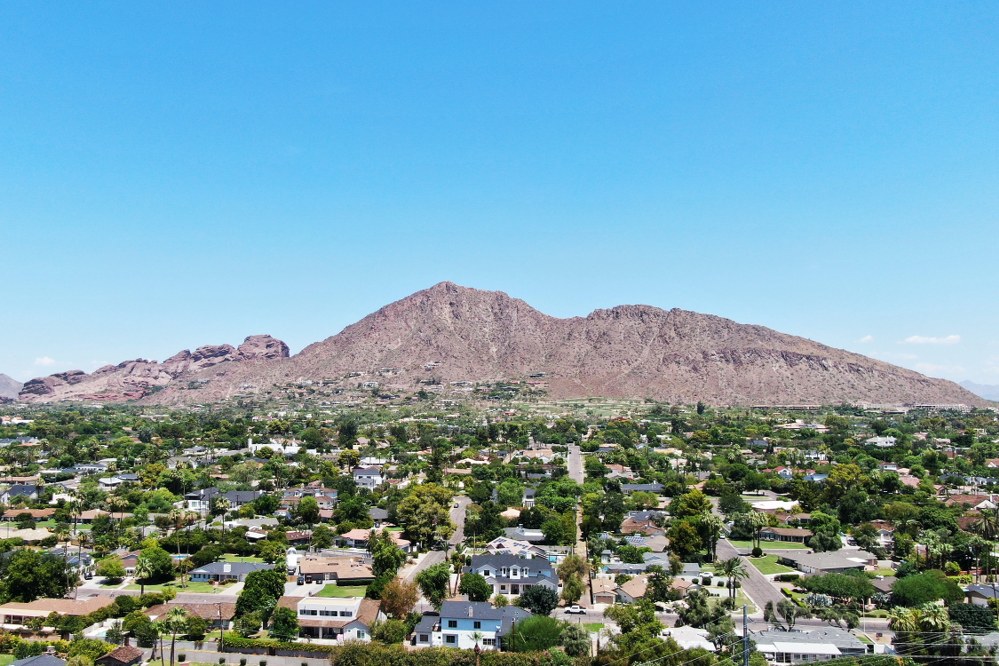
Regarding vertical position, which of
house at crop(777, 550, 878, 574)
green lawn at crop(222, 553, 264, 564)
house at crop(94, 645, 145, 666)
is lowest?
house at crop(94, 645, 145, 666)

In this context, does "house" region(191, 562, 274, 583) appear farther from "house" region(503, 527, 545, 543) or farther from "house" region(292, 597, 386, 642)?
"house" region(503, 527, 545, 543)

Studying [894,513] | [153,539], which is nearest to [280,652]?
[153,539]

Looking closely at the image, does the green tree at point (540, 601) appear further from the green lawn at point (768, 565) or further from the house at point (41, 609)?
the house at point (41, 609)

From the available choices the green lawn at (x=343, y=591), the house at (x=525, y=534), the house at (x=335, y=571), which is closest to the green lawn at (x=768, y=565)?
the house at (x=525, y=534)

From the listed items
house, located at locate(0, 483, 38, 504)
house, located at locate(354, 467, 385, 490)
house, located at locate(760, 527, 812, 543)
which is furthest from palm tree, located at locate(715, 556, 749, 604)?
house, located at locate(0, 483, 38, 504)

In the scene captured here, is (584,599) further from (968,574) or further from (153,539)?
(153,539)

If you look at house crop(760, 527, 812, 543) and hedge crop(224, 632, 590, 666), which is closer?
hedge crop(224, 632, 590, 666)

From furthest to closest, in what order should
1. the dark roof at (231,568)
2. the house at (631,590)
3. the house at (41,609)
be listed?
1. the dark roof at (231,568)
2. the house at (631,590)
3. the house at (41,609)
